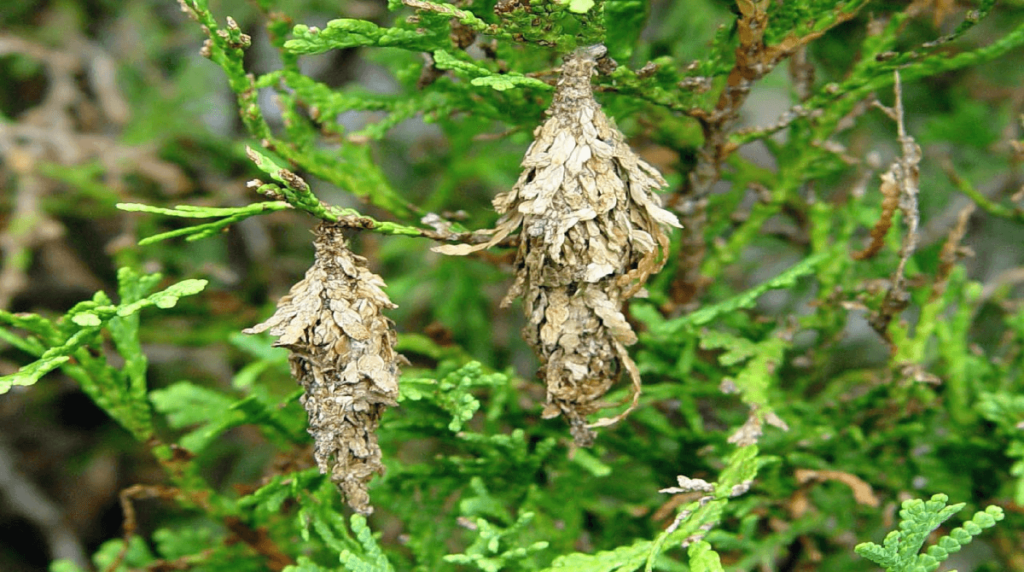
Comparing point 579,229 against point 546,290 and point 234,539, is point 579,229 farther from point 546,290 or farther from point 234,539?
point 234,539

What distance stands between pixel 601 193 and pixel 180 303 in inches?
69.6

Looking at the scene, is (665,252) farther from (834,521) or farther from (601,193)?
(834,521)

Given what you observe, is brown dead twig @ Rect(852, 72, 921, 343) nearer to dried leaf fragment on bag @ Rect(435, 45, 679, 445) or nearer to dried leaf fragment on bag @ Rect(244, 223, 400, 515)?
dried leaf fragment on bag @ Rect(435, 45, 679, 445)

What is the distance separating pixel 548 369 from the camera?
4.03ft

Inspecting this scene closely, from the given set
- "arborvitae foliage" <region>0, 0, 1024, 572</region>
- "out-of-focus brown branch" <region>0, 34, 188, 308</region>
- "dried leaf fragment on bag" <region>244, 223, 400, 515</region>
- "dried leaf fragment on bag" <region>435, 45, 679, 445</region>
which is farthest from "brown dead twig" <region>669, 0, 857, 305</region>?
"out-of-focus brown branch" <region>0, 34, 188, 308</region>

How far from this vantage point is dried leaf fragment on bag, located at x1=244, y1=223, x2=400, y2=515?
3.67 feet

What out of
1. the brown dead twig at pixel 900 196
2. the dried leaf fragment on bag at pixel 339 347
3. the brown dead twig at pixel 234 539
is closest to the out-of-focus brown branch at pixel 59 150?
the brown dead twig at pixel 234 539

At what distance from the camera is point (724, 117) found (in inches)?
53.2


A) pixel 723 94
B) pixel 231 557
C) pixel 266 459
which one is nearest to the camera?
pixel 723 94

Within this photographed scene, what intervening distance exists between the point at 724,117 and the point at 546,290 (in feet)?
1.56

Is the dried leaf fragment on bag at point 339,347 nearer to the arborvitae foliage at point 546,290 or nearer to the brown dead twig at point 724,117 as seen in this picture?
the arborvitae foliage at point 546,290

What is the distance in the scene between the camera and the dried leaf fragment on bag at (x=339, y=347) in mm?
1117

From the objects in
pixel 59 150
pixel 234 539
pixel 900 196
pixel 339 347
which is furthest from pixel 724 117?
pixel 59 150

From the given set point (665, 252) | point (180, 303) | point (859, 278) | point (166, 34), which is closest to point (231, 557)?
point (180, 303)
